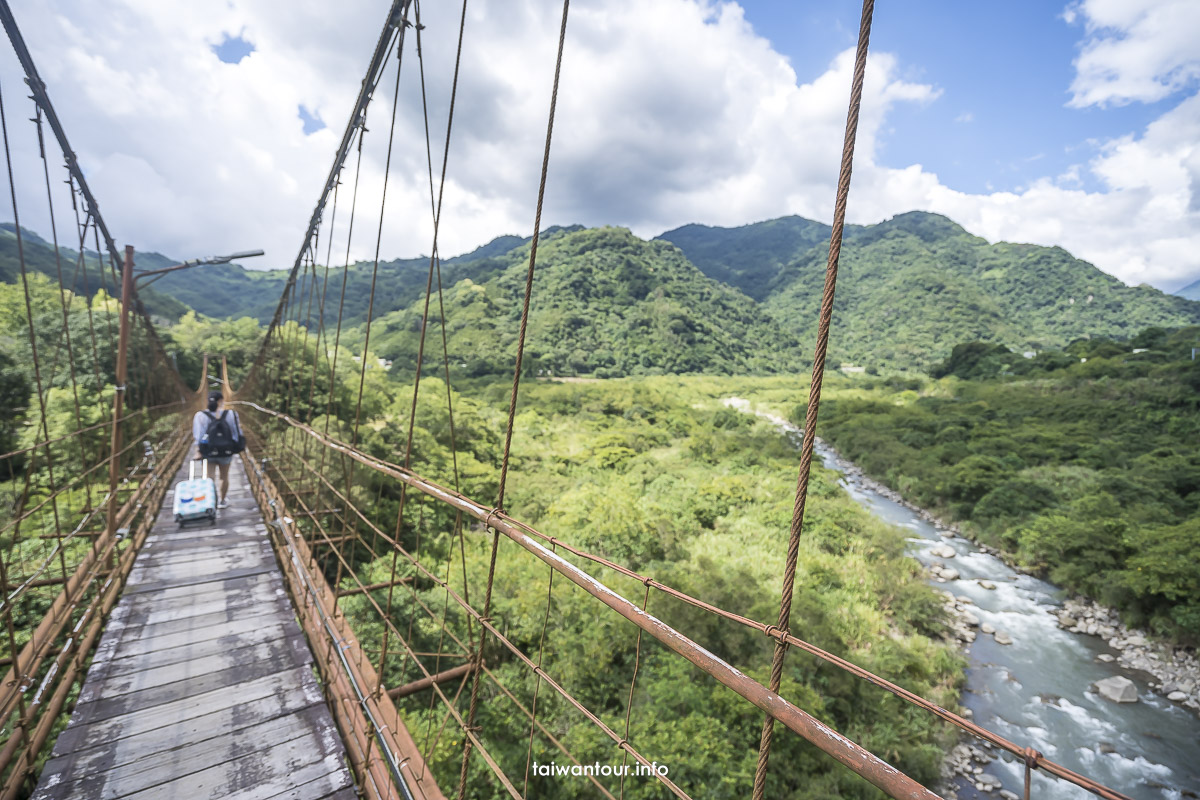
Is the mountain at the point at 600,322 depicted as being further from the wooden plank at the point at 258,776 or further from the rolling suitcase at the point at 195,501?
the wooden plank at the point at 258,776

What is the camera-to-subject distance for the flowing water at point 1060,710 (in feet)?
17.5

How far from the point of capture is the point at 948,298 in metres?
52.8

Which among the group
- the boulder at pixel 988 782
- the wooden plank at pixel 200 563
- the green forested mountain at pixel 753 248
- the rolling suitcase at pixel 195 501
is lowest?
the boulder at pixel 988 782

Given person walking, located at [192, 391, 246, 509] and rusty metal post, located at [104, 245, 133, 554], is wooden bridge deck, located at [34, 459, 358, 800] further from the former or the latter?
person walking, located at [192, 391, 246, 509]

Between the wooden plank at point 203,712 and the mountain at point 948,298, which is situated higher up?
the mountain at point 948,298

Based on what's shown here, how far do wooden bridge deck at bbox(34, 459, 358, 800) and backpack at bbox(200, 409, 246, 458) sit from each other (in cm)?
104

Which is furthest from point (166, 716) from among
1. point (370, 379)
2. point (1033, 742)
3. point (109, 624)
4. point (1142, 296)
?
point (1142, 296)

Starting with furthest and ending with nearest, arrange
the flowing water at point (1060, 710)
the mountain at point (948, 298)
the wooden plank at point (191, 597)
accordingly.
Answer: the mountain at point (948, 298), the flowing water at point (1060, 710), the wooden plank at point (191, 597)

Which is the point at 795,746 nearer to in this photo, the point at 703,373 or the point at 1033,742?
the point at 1033,742

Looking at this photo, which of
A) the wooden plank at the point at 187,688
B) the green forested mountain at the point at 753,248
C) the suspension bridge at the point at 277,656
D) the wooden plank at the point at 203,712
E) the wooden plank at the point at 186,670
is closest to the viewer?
the suspension bridge at the point at 277,656

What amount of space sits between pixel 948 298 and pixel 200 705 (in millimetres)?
64122

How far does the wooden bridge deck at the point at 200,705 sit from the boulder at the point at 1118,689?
28.9 feet

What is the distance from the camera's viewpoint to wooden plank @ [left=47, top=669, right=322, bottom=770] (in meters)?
1.90

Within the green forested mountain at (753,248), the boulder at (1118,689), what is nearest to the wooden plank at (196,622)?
the boulder at (1118,689)
